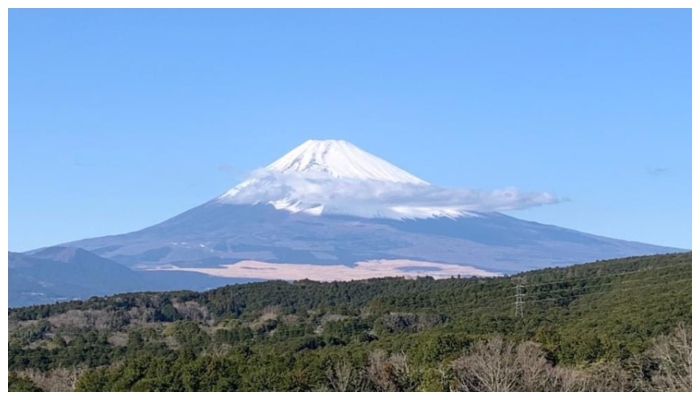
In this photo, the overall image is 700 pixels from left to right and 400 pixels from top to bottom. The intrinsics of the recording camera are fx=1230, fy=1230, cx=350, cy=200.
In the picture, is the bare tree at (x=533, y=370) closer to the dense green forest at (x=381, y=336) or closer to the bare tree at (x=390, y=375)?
the dense green forest at (x=381, y=336)

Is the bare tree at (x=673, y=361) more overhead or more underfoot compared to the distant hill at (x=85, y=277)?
more underfoot

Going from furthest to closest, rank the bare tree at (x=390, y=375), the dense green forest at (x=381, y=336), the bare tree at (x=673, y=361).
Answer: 1. the bare tree at (x=390, y=375)
2. the dense green forest at (x=381, y=336)
3. the bare tree at (x=673, y=361)

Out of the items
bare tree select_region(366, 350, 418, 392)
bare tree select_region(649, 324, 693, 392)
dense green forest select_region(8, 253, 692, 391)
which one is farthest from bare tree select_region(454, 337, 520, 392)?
bare tree select_region(649, 324, 693, 392)

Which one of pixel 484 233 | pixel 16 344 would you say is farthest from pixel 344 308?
pixel 484 233

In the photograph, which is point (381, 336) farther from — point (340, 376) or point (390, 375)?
point (340, 376)

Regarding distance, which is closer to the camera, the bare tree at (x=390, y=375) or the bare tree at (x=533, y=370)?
the bare tree at (x=533, y=370)

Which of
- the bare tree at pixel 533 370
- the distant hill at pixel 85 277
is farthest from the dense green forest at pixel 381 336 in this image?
the distant hill at pixel 85 277

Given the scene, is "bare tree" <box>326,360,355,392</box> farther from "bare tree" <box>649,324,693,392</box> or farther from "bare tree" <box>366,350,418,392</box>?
"bare tree" <box>649,324,693,392</box>

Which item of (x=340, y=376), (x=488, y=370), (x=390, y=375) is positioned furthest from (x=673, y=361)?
(x=340, y=376)

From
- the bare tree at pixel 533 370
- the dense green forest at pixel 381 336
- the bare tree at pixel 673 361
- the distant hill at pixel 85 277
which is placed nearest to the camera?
the bare tree at pixel 673 361
